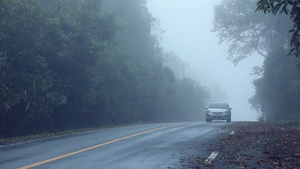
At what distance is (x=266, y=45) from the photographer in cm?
4566

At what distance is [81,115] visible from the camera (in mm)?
29906

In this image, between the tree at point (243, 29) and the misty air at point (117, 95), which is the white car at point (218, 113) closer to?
the misty air at point (117, 95)

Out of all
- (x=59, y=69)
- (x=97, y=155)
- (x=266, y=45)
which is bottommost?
(x=97, y=155)

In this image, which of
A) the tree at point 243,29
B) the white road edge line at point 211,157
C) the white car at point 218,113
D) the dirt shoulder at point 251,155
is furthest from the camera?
the tree at point 243,29

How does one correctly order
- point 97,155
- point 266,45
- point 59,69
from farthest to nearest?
point 266,45, point 59,69, point 97,155

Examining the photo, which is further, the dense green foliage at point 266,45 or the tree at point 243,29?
the tree at point 243,29

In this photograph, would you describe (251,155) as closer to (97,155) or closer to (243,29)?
(97,155)

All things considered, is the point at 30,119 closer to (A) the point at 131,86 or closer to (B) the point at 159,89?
(A) the point at 131,86

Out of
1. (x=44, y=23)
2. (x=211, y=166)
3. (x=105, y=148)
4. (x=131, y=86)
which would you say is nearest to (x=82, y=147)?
(x=105, y=148)

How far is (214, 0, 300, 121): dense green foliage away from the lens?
132ft

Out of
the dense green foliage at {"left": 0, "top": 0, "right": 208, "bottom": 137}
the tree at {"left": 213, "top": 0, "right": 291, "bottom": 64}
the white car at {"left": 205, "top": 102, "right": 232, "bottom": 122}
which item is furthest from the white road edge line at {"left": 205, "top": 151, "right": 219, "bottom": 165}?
the tree at {"left": 213, "top": 0, "right": 291, "bottom": 64}

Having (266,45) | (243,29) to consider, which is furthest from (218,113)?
(266,45)

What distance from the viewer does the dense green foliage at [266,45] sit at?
40.1 m

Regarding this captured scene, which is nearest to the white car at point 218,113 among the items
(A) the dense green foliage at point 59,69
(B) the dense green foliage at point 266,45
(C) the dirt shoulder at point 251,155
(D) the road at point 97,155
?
(A) the dense green foliage at point 59,69
